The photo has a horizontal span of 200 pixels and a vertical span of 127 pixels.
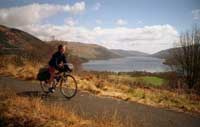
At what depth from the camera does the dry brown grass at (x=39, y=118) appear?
6922 mm

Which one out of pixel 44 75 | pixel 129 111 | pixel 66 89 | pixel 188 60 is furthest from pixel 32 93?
pixel 188 60

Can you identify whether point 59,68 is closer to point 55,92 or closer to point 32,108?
point 55,92

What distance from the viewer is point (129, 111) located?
9219mm

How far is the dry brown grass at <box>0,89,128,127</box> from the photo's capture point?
692 cm

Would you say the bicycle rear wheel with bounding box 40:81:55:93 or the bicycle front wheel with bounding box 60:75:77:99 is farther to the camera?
the bicycle rear wheel with bounding box 40:81:55:93

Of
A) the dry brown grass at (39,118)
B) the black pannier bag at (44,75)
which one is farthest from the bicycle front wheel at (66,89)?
the dry brown grass at (39,118)

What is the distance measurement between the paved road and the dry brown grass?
769 millimetres

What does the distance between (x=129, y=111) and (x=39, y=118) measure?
330 centimetres

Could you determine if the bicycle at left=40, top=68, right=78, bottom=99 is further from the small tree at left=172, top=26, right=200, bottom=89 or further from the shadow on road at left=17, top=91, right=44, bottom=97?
the small tree at left=172, top=26, right=200, bottom=89

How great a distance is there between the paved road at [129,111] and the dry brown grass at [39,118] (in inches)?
30.3

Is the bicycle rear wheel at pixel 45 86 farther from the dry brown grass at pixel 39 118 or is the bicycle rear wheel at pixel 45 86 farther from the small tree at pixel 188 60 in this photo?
the small tree at pixel 188 60

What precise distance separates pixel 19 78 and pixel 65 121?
972 centimetres

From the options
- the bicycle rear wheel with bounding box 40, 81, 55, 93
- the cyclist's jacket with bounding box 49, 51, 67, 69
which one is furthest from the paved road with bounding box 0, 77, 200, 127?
the cyclist's jacket with bounding box 49, 51, 67, 69

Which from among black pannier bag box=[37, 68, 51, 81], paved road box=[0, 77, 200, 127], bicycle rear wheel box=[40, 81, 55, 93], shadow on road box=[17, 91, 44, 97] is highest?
black pannier bag box=[37, 68, 51, 81]
